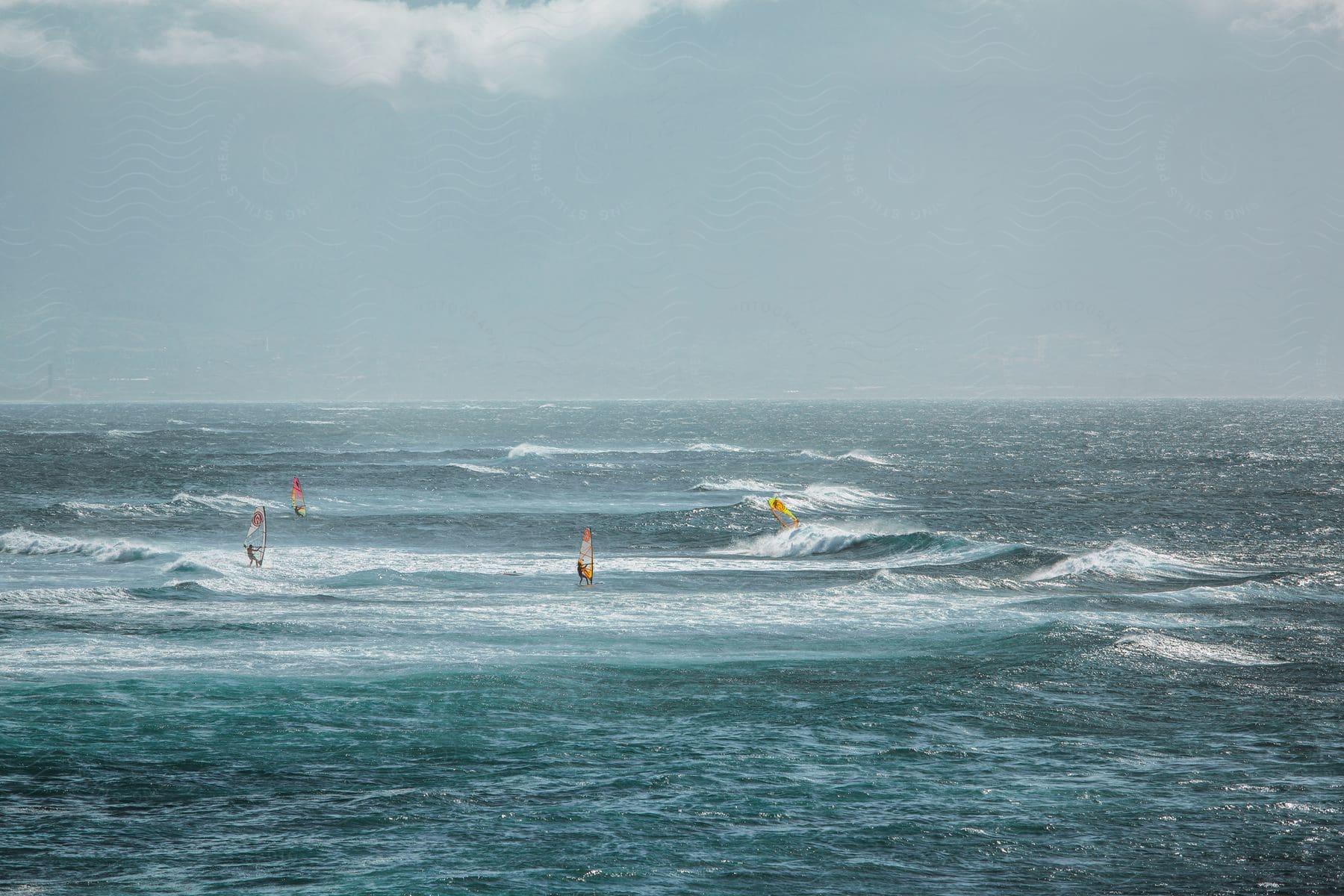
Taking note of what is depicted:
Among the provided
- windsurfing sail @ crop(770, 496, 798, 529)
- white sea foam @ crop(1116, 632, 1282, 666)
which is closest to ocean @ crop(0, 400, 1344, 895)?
white sea foam @ crop(1116, 632, 1282, 666)

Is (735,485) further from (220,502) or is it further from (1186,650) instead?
(1186,650)

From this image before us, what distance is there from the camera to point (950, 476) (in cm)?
7869

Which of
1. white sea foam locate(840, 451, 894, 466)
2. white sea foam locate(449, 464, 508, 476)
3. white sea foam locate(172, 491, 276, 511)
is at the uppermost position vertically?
white sea foam locate(840, 451, 894, 466)

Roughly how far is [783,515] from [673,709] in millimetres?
34286

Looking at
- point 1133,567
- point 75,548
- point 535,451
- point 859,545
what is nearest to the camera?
point 1133,567

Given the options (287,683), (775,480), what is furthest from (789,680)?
(775,480)

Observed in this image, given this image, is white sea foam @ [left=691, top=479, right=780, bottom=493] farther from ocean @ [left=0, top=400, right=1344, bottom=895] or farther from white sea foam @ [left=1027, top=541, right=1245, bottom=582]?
white sea foam @ [left=1027, top=541, right=1245, bottom=582]

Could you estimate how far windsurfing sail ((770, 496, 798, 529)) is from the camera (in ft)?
151

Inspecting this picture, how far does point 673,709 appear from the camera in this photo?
2002 centimetres

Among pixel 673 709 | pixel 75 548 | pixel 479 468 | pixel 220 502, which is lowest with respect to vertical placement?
pixel 673 709

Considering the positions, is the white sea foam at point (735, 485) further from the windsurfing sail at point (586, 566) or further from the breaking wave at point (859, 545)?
the windsurfing sail at point (586, 566)

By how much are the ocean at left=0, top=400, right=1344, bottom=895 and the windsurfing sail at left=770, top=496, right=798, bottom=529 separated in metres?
0.77

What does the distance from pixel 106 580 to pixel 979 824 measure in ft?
92.8

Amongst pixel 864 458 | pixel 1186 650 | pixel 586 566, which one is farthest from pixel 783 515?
pixel 864 458
